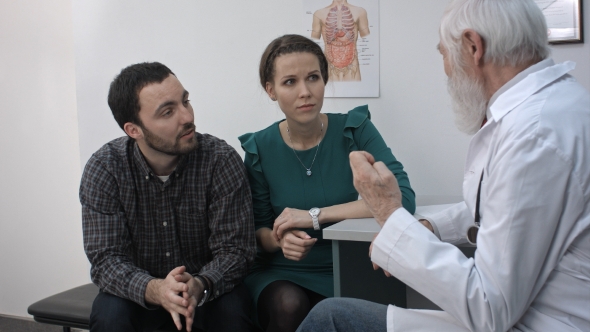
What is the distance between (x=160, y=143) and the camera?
2.04m

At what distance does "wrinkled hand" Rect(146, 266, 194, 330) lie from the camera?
1731 mm

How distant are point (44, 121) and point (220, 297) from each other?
6.73ft

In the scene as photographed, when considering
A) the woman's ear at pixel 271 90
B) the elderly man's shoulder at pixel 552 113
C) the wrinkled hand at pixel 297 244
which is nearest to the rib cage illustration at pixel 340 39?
the woman's ear at pixel 271 90

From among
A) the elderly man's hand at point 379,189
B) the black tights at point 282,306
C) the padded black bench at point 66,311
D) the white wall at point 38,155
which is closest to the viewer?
the elderly man's hand at point 379,189

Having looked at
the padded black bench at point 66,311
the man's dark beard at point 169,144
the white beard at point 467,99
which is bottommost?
the padded black bench at point 66,311

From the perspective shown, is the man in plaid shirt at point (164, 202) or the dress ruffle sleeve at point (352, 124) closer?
the man in plaid shirt at point (164, 202)

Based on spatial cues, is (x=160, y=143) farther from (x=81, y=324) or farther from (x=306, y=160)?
(x=81, y=324)

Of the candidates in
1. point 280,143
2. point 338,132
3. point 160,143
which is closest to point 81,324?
point 160,143

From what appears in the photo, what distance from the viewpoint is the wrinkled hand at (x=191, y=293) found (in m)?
1.74

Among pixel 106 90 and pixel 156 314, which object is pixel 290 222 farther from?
pixel 106 90

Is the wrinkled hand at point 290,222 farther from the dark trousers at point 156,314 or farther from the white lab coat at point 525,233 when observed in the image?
the white lab coat at point 525,233

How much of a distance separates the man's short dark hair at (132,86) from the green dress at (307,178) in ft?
1.40

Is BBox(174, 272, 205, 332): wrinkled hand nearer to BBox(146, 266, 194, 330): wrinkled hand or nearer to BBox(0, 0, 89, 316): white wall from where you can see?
BBox(146, 266, 194, 330): wrinkled hand

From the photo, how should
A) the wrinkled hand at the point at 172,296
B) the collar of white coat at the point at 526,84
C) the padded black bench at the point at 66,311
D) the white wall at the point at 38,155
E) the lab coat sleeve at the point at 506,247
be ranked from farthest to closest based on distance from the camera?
the white wall at the point at 38,155
the padded black bench at the point at 66,311
the wrinkled hand at the point at 172,296
the collar of white coat at the point at 526,84
the lab coat sleeve at the point at 506,247
